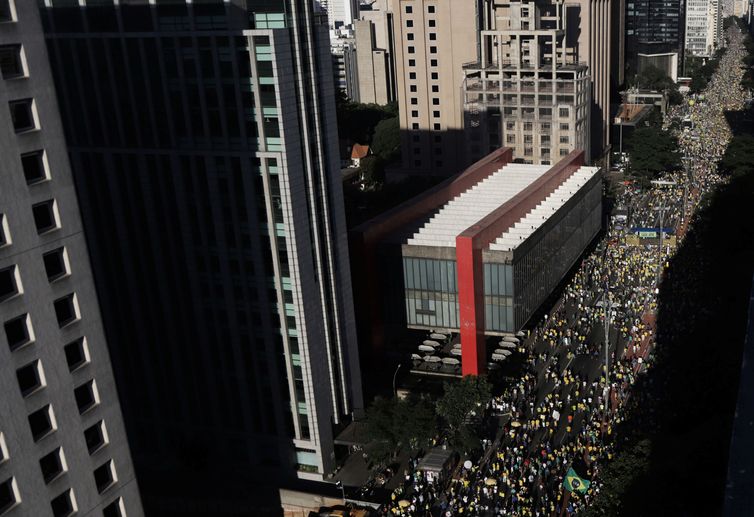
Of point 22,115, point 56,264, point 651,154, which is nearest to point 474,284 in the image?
point 56,264

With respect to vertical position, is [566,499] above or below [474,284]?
below

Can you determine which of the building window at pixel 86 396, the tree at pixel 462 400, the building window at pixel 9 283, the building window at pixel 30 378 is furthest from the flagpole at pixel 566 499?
the building window at pixel 9 283

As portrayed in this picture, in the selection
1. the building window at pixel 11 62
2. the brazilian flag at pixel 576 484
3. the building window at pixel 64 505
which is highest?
the building window at pixel 11 62

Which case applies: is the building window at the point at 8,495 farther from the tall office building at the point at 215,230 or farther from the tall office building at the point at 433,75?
the tall office building at the point at 433,75

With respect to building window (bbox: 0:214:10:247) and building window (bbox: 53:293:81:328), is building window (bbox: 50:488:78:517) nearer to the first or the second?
building window (bbox: 53:293:81:328)

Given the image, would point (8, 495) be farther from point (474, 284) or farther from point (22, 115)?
point (474, 284)

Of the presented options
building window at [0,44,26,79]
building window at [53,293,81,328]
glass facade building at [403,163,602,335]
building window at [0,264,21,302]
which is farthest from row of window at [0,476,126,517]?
glass facade building at [403,163,602,335]
